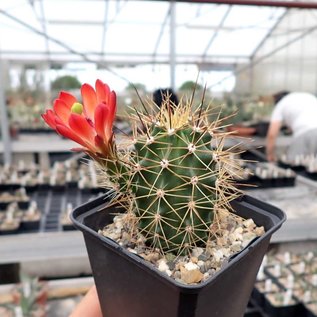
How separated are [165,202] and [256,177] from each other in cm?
196

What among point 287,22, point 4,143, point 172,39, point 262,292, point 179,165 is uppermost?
point 287,22

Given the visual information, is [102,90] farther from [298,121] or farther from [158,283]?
[298,121]

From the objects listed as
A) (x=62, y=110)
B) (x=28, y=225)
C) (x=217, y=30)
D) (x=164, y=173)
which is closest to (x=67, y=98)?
(x=62, y=110)

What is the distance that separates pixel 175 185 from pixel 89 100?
13 centimetres

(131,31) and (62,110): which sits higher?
(131,31)

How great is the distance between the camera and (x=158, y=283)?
0.34m

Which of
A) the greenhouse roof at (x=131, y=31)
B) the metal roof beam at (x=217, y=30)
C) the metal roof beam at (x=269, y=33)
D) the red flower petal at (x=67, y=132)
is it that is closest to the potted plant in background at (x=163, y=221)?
the red flower petal at (x=67, y=132)

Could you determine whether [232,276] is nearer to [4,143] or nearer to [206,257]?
[206,257]

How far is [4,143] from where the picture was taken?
254 centimetres

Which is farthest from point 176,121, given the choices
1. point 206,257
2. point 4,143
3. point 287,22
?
point 287,22

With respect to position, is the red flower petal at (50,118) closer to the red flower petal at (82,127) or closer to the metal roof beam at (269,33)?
the red flower petal at (82,127)

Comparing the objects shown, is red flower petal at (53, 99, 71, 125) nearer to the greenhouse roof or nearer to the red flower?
the red flower

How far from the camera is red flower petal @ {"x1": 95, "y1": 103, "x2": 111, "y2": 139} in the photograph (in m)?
0.34

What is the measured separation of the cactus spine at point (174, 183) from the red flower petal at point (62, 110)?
0.26 ft
